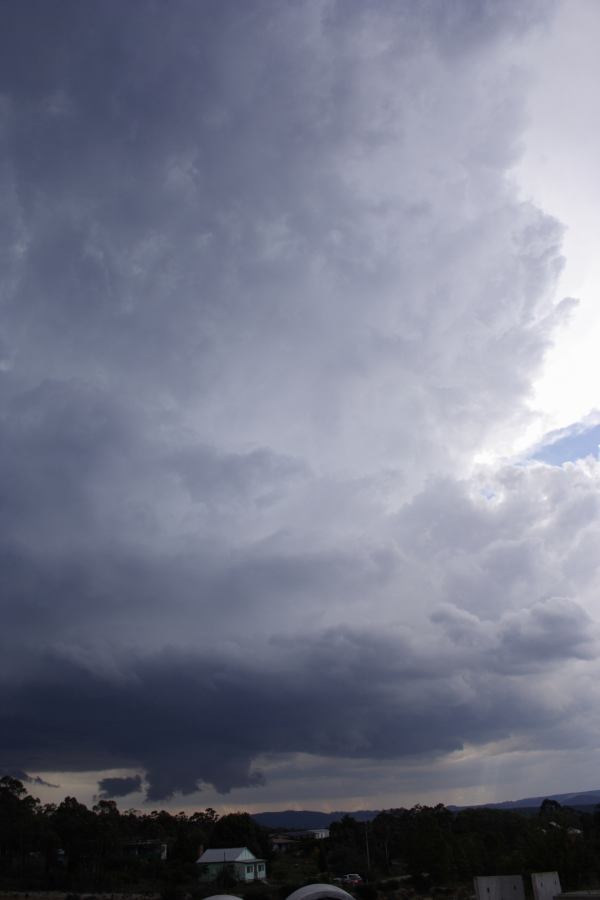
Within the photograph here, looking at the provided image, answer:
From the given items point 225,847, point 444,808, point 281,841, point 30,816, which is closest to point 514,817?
point 444,808

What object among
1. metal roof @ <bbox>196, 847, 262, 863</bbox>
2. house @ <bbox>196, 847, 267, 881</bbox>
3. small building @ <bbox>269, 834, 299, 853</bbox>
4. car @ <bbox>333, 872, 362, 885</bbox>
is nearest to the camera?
car @ <bbox>333, 872, 362, 885</bbox>

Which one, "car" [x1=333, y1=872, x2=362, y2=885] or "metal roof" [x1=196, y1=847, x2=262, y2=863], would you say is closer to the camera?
"car" [x1=333, y1=872, x2=362, y2=885]

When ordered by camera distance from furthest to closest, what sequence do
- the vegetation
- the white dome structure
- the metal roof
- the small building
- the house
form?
the small building, the metal roof, the house, the vegetation, the white dome structure

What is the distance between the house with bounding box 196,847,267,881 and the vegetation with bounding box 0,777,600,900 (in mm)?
1772

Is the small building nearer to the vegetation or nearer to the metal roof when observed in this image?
the vegetation

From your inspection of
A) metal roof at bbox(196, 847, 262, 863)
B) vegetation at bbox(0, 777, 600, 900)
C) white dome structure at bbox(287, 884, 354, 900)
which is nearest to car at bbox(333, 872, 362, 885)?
vegetation at bbox(0, 777, 600, 900)

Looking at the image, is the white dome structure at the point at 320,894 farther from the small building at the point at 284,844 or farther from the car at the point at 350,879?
→ the small building at the point at 284,844

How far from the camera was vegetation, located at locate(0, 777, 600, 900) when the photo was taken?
6256cm

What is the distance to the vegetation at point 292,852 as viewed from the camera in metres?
62.6

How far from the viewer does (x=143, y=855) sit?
11088 centimetres

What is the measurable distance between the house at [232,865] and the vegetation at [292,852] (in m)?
1.77

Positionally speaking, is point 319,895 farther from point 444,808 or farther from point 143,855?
point 444,808

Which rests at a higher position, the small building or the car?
the car

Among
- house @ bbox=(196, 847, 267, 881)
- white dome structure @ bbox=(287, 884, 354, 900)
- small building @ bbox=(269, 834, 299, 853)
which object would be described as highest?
white dome structure @ bbox=(287, 884, 354, 900)
